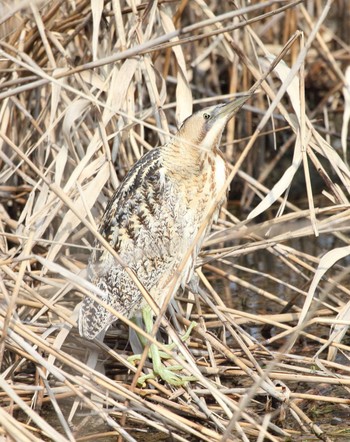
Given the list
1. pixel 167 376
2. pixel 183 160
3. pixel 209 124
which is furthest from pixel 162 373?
pixel 209 124

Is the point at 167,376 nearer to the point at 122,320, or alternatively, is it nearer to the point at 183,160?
the point at 122,320

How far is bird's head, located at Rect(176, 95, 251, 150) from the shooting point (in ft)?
11.7

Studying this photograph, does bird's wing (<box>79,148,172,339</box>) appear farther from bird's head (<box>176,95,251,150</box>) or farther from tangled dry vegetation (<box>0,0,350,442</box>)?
bird's head (<box>176,95,251,150</box>)

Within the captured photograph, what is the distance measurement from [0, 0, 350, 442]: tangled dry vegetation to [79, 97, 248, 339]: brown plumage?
141mm

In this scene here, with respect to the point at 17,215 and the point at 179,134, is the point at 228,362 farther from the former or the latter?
the point at 17,215

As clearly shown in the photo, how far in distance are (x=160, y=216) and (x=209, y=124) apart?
46 centimetres

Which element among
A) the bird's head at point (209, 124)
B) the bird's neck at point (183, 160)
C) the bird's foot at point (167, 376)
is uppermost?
the bird's head at point (209, 124)

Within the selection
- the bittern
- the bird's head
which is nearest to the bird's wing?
the bittern

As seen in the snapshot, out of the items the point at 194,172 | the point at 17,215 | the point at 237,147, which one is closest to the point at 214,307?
the point at 194,172

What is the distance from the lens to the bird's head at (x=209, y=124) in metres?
3.57

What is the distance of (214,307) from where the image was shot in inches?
135

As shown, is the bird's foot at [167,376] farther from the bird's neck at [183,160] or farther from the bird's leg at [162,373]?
the bird's neck at [183,160]

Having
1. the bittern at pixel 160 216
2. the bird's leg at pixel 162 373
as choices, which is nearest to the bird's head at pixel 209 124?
the bittern at pixel 160 216

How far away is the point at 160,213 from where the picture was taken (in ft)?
11.4
